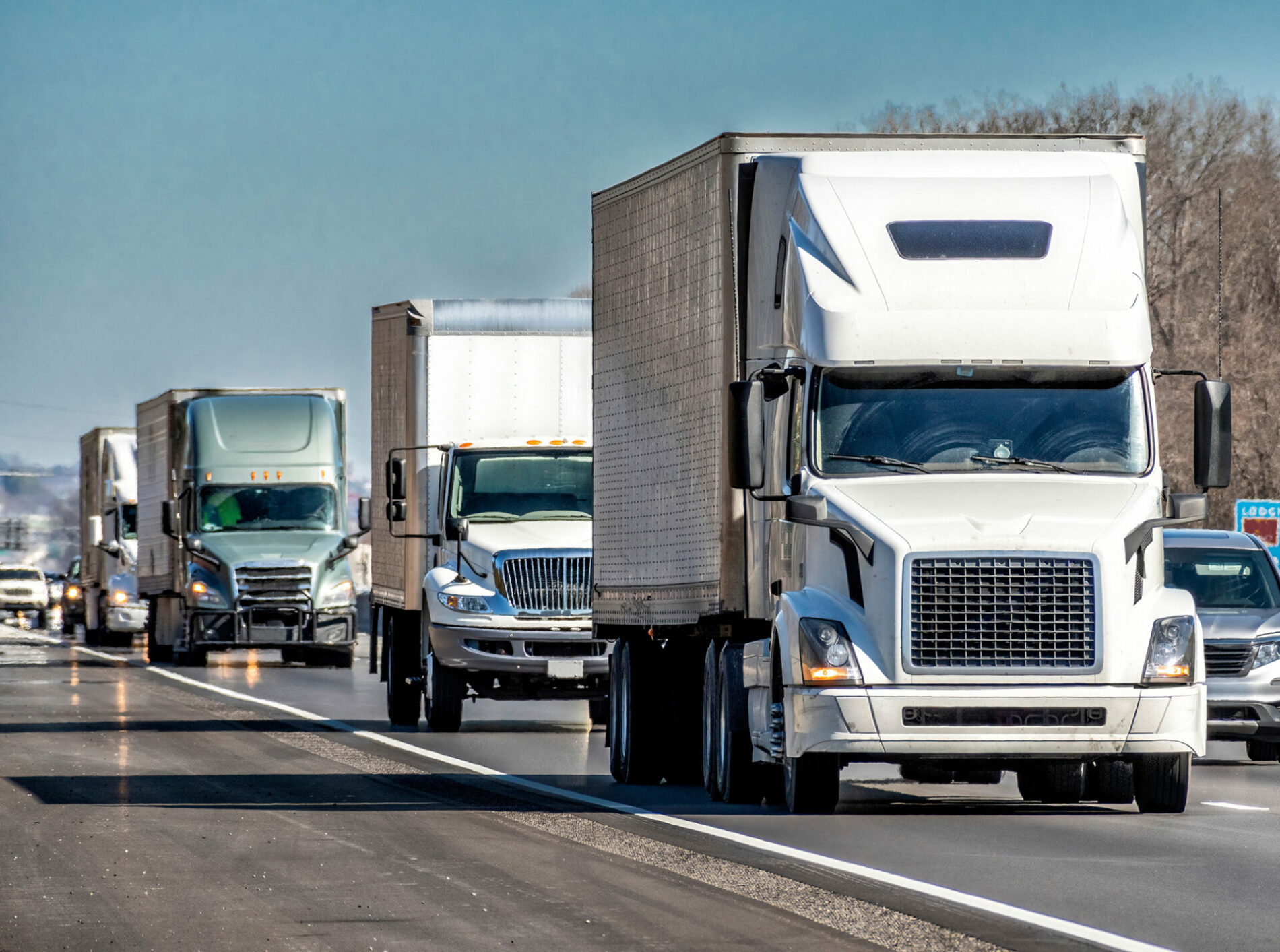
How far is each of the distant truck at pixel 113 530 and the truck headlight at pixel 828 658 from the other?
36966mm

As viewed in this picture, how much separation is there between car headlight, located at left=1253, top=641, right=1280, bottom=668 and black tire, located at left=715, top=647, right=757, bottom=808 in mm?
5313

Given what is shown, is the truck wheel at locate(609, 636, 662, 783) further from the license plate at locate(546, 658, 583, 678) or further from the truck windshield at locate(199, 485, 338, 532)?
the truck windshield at locate(199, 485, 338, 532)

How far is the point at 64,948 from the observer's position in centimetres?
936

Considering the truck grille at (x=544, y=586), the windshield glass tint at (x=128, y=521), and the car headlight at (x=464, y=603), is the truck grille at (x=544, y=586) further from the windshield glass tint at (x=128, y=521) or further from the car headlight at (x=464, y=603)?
the windshield glass tint at (x=128, y=521)

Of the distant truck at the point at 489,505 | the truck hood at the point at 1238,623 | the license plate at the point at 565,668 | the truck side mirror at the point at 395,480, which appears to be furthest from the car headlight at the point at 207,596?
the truck hood at the point at 1238,623

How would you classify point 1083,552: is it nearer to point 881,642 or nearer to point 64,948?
point 881,642

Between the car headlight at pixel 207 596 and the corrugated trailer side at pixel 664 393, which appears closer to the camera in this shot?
the corrugated trailer side at pixel 664 393

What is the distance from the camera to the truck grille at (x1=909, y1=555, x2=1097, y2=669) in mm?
13422

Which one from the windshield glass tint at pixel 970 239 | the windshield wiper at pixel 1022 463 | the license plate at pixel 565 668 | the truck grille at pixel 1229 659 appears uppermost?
the windshield glass tint at pixel 970 239

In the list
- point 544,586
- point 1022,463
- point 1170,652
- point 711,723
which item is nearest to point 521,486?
point 544,586

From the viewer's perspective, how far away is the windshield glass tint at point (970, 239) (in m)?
14.1

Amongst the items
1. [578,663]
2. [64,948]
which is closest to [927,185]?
[64,948]

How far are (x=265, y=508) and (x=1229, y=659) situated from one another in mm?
21998

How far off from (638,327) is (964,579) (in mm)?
4349
